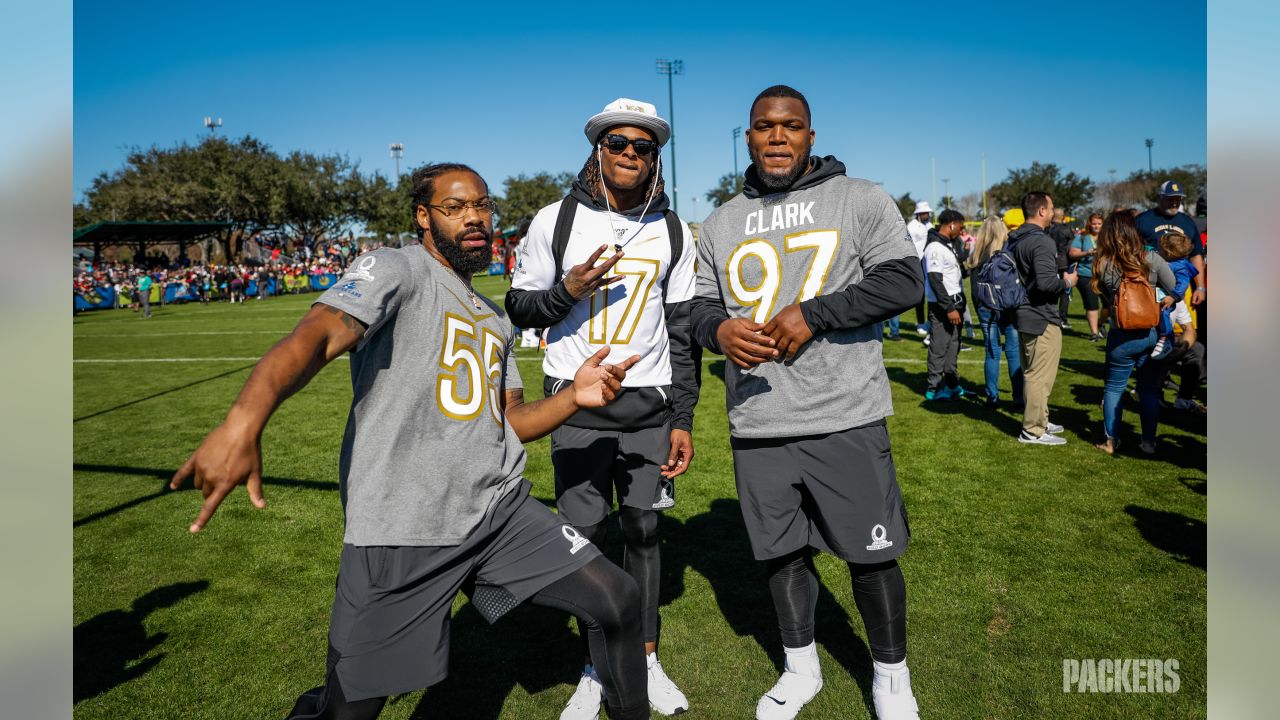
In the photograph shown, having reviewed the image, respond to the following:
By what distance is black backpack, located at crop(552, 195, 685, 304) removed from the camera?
11.7ft

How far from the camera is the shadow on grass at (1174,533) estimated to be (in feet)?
15.9

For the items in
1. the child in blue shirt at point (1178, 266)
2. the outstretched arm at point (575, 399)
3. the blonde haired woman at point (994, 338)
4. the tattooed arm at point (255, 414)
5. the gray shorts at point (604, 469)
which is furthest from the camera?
the blonde haired woman at point (994, 338)

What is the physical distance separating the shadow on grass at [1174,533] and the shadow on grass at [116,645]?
6.14 meters

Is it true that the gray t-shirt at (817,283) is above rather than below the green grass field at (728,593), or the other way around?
above

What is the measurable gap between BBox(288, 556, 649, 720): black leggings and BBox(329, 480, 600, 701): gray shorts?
0.18ft

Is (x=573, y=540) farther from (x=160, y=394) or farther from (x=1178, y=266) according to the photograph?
(x=160, y=394)

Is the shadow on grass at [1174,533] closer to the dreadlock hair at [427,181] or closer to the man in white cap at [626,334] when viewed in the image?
the man in white cap at [626,334]

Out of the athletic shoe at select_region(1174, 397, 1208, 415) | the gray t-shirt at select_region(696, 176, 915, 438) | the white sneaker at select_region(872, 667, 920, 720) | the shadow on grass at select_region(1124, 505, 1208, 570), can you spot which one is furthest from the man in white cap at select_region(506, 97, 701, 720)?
the athletic shoe at select_region(1174, 397, 1208, 415)

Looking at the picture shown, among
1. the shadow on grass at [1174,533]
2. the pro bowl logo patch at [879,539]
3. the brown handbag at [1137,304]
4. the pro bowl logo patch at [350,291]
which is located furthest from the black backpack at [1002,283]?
the pro bowl logo patch at [350,291]

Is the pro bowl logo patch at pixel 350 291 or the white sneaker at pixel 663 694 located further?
the white sneaker at pixel 663 694

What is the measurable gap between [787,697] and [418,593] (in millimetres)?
1756

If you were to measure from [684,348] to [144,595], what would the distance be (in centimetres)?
387

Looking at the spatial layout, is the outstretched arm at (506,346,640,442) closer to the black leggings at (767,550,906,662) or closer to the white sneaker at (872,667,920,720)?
the black leggings at (767,550,906,662)

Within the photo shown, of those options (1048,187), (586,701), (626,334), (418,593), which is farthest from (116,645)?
(1048,187)
